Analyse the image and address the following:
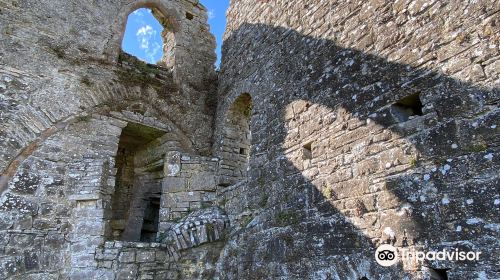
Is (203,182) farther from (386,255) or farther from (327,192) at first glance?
(386,255)

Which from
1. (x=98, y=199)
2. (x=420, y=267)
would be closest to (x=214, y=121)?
(x=98, y=199)

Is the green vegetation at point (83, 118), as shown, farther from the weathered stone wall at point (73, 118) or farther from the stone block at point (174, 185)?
the stone block at point (174, 185)

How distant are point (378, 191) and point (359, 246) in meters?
0.53

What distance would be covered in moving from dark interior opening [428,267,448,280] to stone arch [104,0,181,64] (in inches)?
237

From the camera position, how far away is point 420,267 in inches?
120

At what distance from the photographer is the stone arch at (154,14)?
7.07 meters

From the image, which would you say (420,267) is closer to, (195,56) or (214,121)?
(214,121)

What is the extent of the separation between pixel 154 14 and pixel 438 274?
736cm

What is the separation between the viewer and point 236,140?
23.1 feet

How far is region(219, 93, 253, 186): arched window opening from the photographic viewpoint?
21.8ft

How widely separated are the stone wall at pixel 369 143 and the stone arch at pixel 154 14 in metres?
2.98

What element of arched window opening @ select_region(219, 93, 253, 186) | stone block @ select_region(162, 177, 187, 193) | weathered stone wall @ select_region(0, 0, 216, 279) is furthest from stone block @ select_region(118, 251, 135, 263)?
arched window opening @ select_region(219, 93, 253, 186)

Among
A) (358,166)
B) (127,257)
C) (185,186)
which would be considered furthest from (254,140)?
(127,257)

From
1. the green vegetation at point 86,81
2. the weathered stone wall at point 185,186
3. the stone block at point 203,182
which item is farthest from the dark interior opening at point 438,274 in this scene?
the green vegetation at point 86,81
